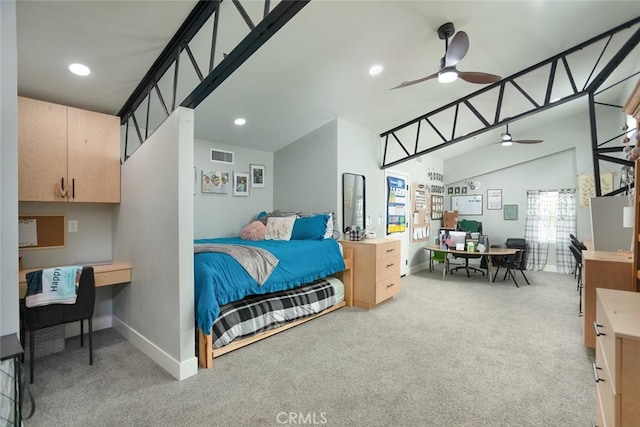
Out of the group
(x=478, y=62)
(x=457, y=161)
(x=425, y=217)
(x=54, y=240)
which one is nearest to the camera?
(x=54, y=240)

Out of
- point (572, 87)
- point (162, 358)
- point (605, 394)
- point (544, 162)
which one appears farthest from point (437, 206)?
point (162, 358)

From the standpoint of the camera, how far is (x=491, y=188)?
7.02 metres

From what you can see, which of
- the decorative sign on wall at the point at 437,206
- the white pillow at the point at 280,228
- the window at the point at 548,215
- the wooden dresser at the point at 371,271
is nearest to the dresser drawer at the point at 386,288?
the wooden dresser at the point at 371,271

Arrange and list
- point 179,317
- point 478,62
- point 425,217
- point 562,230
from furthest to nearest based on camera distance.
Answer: point 425,217, point 562,230, point 478,62, point 179,317

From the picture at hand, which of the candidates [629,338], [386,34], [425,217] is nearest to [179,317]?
[629,338]

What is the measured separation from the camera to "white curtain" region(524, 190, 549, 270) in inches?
252

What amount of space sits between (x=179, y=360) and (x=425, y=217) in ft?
18.9

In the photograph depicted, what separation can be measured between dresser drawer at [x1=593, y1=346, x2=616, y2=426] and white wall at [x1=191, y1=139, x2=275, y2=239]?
396 cm

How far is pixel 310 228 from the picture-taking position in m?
3.79

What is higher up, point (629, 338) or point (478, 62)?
point (478, 62)

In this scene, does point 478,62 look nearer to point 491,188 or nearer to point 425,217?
point 425,217

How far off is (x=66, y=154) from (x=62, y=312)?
1.44 meters

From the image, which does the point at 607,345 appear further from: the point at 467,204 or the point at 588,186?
the point at 467,204

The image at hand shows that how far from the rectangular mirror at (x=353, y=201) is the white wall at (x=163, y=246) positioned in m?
2.44
